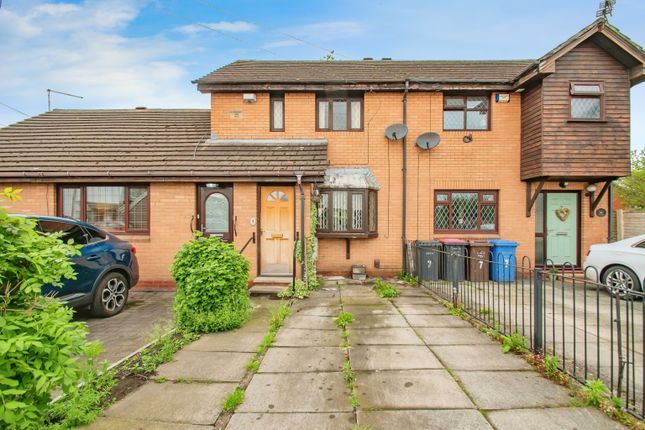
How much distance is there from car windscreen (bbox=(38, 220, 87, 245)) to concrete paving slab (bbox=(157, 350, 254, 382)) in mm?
3043

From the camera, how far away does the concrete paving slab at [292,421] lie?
8.64 feet

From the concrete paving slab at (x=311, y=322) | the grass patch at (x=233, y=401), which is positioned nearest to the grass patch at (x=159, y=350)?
the grass patch at (x=233, y=401)

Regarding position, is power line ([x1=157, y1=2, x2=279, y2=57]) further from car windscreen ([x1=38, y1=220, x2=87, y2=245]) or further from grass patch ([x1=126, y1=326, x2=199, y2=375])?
grass patch ([x1=126, y1=326, x2=199, y2=375])

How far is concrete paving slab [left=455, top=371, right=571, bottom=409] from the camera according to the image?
9.69 ft

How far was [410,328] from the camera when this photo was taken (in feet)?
16.4

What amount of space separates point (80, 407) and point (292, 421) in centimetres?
189

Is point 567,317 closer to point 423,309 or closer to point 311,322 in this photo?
point 423,309

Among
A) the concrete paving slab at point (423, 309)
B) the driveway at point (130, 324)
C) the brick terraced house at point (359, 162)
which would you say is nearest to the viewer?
the driveway at point (130, 324)

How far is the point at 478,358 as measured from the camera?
3908 mm

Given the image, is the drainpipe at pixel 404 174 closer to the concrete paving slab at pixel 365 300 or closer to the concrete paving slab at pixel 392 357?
the concrete paving slab at pixel 365 300

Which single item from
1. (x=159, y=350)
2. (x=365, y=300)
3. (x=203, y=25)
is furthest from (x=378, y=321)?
(x=203, y=25)

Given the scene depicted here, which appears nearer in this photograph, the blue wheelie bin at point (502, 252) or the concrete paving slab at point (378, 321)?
the concrete paving slab at point (378, 321)

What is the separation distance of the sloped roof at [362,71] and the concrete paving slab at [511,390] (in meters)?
8.06

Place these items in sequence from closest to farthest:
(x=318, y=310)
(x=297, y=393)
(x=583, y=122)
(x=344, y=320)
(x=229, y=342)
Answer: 1. (x=297, y=393)
2. (x=229, y=342)
3. (x=344, y=320)
4. (x=318, y=310)
5. (x=583, y=122)
